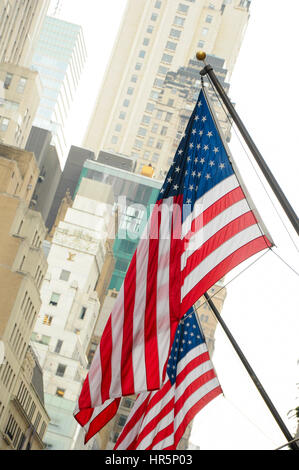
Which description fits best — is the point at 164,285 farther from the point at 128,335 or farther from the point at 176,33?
the point at 176,33

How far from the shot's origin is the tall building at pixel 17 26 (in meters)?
104

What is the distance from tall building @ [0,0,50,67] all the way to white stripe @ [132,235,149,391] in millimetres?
93060

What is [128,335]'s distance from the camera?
33.5 ft

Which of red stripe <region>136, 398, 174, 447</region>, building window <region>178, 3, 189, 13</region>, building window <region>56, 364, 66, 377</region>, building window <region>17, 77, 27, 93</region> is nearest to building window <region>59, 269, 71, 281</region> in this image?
building window <region>56, 364, 66, 377</region>

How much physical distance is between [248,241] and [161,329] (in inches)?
58.3

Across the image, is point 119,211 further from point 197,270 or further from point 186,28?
point 197,270

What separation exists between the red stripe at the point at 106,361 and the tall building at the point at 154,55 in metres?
156

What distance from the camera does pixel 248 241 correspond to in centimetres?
957

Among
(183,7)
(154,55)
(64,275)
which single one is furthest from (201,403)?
(183,7)

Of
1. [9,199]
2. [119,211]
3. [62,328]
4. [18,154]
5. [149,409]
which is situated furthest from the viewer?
[119,211]

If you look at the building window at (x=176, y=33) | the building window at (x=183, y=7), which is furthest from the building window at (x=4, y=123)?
the building window at (x=183, y=7)

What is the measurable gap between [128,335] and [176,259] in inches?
43.8

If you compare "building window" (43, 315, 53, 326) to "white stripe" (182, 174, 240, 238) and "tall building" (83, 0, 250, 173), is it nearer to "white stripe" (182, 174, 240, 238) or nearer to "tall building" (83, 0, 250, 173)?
"tall building" (83, 0, 250, 173)

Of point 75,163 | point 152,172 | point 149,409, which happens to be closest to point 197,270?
point 149,409
